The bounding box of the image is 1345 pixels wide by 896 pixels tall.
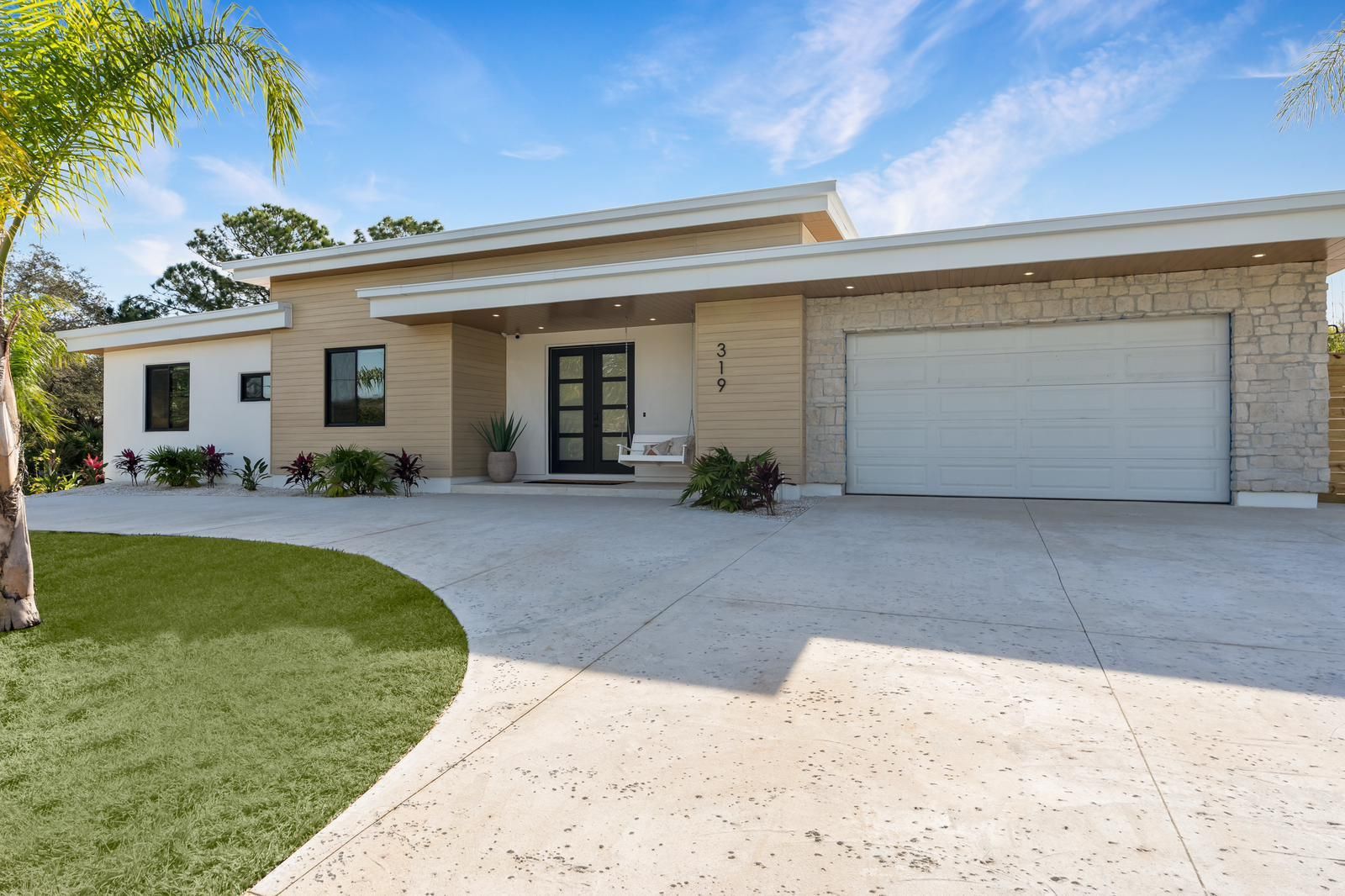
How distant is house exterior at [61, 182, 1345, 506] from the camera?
758 cm

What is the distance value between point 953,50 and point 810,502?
270 inches

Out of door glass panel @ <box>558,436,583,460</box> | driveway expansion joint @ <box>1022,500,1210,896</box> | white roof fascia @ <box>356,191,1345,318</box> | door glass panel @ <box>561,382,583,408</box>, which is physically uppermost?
white roof fascia @ <box>356,191,1345,318</box>

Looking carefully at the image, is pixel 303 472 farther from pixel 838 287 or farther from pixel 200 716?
pixel 200 716

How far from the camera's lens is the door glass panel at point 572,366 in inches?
467

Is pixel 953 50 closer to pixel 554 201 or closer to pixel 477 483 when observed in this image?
pixel 554 201

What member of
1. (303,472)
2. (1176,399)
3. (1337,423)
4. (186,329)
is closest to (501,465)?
(303,472)

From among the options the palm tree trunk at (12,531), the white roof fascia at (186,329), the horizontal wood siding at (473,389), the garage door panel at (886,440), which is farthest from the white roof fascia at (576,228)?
the palm tree trunk at (12,531)

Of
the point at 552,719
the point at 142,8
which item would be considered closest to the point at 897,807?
the point at 552,719

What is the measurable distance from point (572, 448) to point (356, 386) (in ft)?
12.9

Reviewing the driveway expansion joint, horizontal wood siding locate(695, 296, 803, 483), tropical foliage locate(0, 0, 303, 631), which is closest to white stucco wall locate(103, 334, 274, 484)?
horizontal wood siding locate(695, 296, 803, 483)

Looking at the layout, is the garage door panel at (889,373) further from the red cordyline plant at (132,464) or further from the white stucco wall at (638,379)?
the red cordyline plant at (132,464)

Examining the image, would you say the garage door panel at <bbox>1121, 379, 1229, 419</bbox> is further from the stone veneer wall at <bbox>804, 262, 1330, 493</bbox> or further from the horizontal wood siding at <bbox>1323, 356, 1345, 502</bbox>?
the horizontal wood siding at <bbox>1323, 356, 1345, 502</bbox>

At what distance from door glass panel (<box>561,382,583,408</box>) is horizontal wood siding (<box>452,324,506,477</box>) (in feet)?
3.85

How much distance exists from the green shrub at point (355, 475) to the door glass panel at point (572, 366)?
3.38 metres
